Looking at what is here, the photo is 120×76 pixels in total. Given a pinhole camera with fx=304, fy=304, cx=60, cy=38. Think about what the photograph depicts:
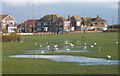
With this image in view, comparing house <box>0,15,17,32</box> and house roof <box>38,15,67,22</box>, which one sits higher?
house roof <box>38,15,67,22</box>

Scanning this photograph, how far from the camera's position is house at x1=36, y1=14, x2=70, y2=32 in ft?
448

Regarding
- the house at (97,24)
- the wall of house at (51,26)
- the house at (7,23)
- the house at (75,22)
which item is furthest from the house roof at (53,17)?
the house at (97,24)

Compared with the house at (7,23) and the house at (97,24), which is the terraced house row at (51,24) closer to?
the house at (7,23)

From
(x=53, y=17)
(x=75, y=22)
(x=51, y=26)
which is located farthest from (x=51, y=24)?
(x=75, y=22)

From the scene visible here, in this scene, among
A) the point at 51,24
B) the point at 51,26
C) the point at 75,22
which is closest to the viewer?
the point at 51,24

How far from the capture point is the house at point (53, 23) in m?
136

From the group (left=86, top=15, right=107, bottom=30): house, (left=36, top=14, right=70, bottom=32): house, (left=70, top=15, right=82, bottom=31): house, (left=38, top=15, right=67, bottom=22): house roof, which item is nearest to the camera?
(left=36, top=14, right=70, bottom=32): house

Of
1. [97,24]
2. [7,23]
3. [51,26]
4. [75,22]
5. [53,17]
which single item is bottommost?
[51,26]

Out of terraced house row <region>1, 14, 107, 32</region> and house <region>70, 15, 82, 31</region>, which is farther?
house <region>70, 15, 82, 31</region>

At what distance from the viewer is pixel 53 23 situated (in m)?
138

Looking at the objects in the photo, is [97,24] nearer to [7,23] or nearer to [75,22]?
[75,22]

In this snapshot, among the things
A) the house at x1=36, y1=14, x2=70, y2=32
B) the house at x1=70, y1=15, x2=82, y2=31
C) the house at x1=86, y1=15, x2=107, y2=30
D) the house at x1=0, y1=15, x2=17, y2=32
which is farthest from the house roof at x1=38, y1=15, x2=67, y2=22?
the house at x1=86, y1=15, x2=107, y2=30

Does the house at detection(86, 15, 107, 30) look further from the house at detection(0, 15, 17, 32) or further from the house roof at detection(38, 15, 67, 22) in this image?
the house at detection(0, 15, 17, 32)

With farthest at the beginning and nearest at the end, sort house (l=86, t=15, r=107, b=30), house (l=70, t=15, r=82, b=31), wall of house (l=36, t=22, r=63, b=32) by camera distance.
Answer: house (l=86, t=15, r=107, b=30) < house (l=70, t=15, r=82, b=31) < wall of house (l=36, t=22, r=63, b=32)
